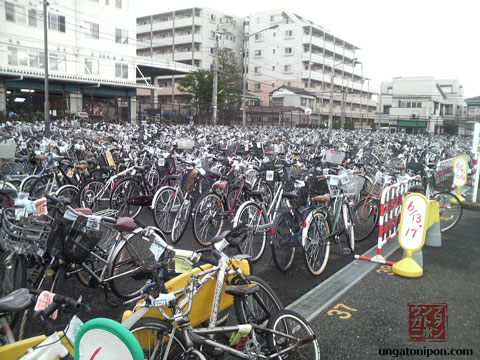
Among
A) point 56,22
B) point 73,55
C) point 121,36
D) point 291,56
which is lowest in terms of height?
point 73,55

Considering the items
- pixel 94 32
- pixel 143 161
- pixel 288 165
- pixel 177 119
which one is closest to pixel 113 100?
pixel 94 32

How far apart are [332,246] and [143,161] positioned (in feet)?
14.5

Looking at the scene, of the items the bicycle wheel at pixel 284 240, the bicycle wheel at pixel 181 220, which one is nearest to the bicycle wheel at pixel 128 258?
the bicycle wheel at pixel 284 240

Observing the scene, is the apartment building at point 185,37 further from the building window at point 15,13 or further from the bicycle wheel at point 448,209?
the bicycle wheel at point 448,209

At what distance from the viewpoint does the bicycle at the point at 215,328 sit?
2119mm

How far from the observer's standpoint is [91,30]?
93.0ft

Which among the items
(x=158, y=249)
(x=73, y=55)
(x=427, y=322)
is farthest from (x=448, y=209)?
(x=73, y=55)

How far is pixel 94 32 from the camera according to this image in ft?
93.8

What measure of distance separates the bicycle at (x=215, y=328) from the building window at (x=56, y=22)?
29.3 m

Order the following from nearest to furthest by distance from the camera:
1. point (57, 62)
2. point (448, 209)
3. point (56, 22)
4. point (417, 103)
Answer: point (448, 209) < point (56, 22) < point (57, 62) < point (417, 103)

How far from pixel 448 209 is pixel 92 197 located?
640 centimetres

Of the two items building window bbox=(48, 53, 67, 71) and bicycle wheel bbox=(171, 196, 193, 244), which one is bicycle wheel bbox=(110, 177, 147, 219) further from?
building window bbox=(48, 53, 67, 71)

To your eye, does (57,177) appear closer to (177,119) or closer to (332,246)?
(332,246)

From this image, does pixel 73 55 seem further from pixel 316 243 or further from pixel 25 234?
pixel 316 243
